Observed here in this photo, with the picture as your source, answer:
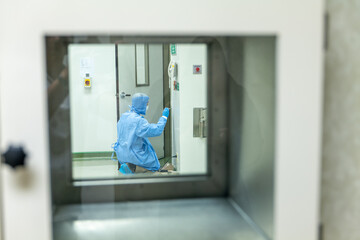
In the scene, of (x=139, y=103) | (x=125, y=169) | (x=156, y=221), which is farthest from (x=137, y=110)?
(x=156, y=221)

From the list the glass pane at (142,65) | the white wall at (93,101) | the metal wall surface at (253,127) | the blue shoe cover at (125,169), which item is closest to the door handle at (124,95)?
the glass pane at (142,65)

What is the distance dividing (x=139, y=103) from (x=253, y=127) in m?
1.04

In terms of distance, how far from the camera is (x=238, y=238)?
108cm

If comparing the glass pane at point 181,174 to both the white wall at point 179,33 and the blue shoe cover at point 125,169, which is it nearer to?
the white wall at point 179,33

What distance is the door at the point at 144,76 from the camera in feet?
6.07

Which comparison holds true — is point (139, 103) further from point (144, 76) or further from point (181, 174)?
point (181, 174)

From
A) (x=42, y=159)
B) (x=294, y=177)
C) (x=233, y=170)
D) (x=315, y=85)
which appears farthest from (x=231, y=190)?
(x=42, y=159)

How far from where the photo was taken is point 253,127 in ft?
3.64

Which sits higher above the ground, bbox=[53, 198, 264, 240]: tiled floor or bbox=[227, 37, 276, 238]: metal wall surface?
bbox=[227, 37, 276, 238]: metal wall surface

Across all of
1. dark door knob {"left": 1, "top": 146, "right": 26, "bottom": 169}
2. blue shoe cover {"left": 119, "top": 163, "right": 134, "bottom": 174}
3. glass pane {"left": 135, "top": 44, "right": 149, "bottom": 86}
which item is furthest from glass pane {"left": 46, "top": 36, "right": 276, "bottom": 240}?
glass pane {"left": 135, "top": 44, "right": 149, "bottom": 86}

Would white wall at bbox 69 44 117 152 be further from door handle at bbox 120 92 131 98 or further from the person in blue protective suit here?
door handle at bbox 120 92 131 98

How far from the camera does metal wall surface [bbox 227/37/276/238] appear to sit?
101 centimetres

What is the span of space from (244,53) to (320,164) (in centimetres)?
43

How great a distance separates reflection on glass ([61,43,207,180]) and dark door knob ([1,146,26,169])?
0.69ft
